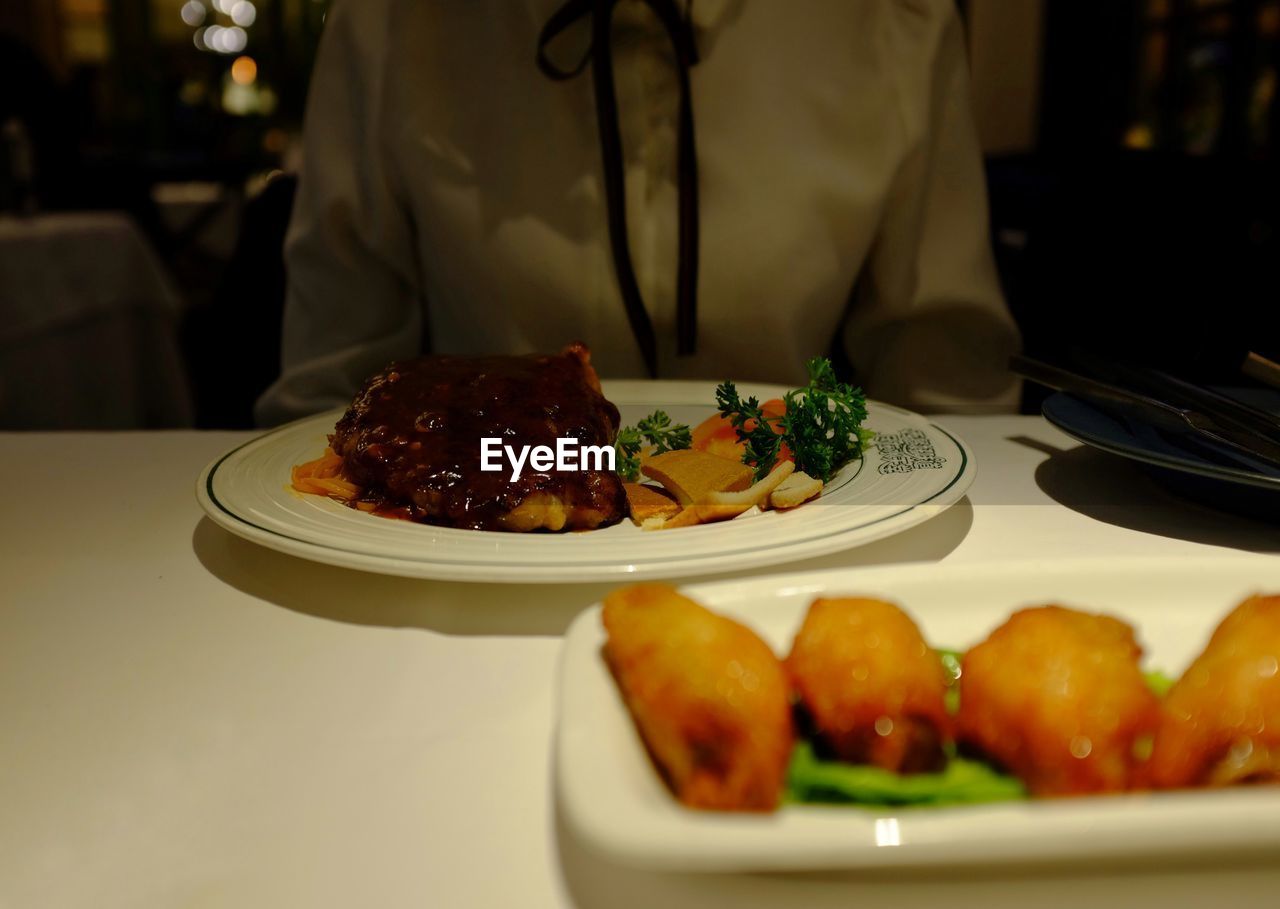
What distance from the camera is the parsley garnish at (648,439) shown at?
0.70 m

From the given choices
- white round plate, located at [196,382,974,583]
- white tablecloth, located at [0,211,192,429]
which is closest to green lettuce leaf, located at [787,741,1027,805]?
white round plate, located at [196,382,974,583]

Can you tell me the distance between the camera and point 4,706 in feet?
1.49

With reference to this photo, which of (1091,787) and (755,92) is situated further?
(755,92)

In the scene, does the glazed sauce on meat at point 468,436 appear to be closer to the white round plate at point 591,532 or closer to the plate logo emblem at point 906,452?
the white round plate at point 591,532

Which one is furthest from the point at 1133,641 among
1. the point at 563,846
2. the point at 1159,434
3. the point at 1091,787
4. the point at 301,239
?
the point at 301,239

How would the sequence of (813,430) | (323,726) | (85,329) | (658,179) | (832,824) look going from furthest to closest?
(85,329) → (658,179) → (813,430) → (323,726) → (832,824)

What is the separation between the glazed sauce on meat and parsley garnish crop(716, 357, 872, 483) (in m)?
0.10

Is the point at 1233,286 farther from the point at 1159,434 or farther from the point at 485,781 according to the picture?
the point at 485,781

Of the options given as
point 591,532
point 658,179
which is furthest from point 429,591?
point 658,179

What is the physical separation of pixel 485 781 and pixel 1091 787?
0.22 meters

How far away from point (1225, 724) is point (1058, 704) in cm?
5

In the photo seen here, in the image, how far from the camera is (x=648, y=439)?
741 mm

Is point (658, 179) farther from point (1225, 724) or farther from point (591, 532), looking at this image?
point (1225, 724)

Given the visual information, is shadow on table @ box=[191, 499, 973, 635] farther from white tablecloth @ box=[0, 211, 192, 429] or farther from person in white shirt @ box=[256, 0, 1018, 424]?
white tablecloth @ box=[0, 211, 192, 429]
